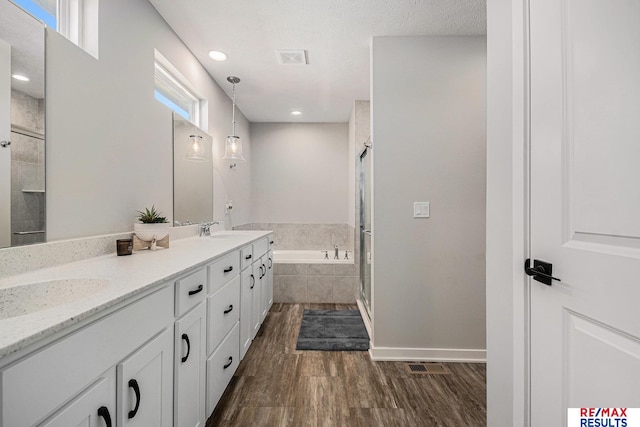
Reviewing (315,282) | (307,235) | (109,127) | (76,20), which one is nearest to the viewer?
(76,20)

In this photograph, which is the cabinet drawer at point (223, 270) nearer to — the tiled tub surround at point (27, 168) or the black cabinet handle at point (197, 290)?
the black cabinet handle at point (197, 290)

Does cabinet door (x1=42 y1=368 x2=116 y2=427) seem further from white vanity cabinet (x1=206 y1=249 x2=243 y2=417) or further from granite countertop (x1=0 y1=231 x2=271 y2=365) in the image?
white vanity cabinet (x1=206 y1=249 x2=243 y2=417)

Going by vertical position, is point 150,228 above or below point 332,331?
above

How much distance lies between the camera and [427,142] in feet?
7.05

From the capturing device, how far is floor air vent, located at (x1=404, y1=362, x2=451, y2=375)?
1.99m

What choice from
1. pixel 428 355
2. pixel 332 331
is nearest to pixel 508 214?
pixel 428 355

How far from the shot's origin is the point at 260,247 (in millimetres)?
2566

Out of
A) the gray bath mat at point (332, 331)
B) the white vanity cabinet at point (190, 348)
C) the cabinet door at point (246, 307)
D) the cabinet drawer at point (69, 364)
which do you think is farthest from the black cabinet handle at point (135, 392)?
the gray bath mat at point (332, 331)

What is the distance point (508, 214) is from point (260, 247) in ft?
6.60

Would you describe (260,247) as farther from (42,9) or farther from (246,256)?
(42,9)

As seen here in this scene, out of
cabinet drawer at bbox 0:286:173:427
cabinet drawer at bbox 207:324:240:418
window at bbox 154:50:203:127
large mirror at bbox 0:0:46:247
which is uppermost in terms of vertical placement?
window at bbox 154:50:203:127

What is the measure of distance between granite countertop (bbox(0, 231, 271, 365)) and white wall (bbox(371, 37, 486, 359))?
144 cm

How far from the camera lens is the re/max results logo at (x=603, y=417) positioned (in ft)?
2.25

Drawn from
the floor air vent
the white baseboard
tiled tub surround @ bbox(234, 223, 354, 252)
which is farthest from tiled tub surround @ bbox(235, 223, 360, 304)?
the floor air vent
